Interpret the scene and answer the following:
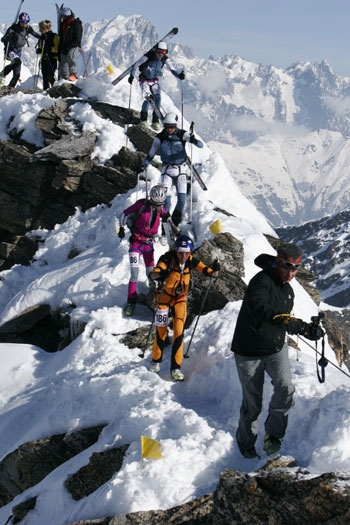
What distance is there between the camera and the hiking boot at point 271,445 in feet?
25.7

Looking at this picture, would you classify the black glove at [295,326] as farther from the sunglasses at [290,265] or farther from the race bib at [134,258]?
the race bib at [134,258]

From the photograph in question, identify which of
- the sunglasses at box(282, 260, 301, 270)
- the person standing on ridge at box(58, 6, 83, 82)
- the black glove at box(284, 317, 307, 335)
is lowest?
the black glove at box(284, 317, 307, 335)

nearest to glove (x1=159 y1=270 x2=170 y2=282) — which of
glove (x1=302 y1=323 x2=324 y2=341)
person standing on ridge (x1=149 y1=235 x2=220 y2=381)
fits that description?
person standing on ridge (x1=149 y1=235 x2=220 y2=381)

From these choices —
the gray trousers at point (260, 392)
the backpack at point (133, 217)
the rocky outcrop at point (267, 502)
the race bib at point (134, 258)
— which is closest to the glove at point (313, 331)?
the gray trousers at point (260, 392)

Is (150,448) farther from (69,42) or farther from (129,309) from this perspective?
(69,42)

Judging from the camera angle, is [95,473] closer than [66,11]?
Yes

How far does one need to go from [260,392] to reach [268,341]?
0.84 metres

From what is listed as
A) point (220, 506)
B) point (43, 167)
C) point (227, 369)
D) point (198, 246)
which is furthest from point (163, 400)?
point (43, 167)

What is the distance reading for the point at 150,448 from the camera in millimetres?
7488

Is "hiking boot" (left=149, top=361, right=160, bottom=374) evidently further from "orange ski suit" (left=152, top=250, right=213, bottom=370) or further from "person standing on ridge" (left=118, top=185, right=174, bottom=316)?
"person standing on ridge" (left=118, top=185, right=174, bottom=316)

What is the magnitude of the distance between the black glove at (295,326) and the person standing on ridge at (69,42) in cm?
2239

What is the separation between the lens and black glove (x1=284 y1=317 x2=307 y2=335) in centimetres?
723

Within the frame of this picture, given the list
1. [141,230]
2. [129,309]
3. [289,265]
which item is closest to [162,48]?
[141,230]

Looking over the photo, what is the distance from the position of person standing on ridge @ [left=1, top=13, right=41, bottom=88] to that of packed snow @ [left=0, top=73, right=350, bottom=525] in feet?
41.6
